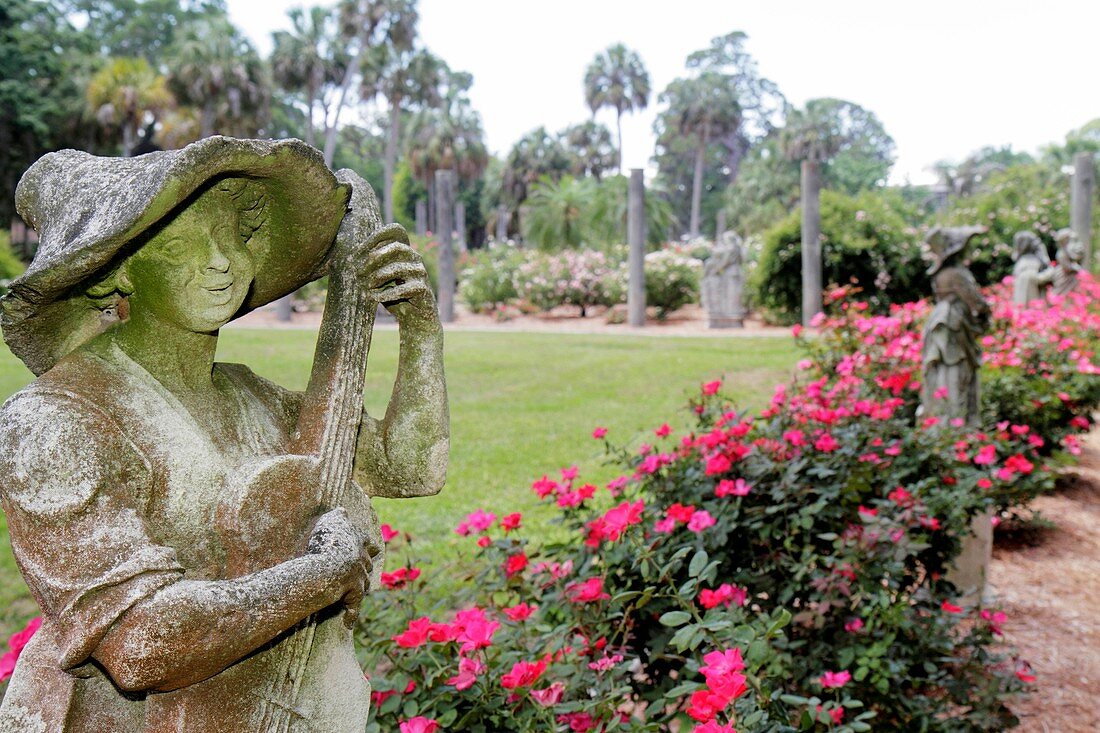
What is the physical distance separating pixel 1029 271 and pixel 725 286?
585cm

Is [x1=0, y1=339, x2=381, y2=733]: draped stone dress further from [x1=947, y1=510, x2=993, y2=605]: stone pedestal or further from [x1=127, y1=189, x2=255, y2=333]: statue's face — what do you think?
[x1=947, y1=510, x2=993, y2=605]: stone pedestal

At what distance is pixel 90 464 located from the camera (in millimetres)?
1061

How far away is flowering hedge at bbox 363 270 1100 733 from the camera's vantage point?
2113 millimetres

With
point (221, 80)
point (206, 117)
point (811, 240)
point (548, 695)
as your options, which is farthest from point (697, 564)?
point (206, 117)

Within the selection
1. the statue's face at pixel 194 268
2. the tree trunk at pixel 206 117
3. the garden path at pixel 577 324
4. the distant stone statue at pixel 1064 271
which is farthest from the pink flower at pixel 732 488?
the tree trunk at pixel 206 117

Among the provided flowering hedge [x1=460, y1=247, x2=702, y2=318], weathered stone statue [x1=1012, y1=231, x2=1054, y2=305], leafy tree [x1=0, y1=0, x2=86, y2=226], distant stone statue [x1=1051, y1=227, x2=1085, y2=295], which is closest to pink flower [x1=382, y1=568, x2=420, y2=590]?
weathered stone statue [x1=1012, y1=231, x2=1054, y2=305]

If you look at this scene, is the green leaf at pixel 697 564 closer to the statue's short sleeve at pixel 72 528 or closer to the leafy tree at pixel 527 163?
the statue's short sleeve at pixel 72 528

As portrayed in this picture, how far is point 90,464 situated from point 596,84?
47456 mm

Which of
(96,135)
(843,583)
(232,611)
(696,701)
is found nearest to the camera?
(232,611)

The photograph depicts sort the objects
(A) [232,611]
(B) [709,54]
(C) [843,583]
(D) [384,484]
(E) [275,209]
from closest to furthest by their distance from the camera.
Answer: (A) [232,611] < (E) [275,209] < (D) [384,484] < (C) [843,583] < (B) [709,54]

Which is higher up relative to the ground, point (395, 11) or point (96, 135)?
point (395, 11)

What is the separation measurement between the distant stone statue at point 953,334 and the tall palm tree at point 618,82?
40977 millimetres

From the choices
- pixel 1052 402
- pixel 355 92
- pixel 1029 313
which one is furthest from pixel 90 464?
pixel 355 92

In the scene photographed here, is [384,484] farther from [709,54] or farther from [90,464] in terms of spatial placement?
[709,54]
